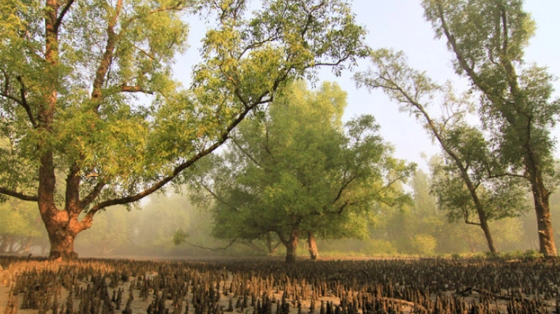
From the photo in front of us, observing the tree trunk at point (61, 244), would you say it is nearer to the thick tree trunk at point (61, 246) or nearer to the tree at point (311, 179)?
the thick tree trunk at point (61, 246)

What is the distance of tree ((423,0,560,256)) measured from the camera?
1820cm

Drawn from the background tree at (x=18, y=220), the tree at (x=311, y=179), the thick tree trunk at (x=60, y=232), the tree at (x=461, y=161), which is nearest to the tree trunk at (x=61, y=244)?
the thick tree trunk at (x=60, y=232)

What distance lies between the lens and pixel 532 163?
1884 centimetres

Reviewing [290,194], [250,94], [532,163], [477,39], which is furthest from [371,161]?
[477,39]

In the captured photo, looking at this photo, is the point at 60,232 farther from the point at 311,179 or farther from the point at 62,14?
the point at 311,179

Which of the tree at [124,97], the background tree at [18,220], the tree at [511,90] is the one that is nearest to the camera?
the tree at [124,97]

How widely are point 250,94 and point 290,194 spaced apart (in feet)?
22.6

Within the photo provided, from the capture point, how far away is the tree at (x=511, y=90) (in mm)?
18203

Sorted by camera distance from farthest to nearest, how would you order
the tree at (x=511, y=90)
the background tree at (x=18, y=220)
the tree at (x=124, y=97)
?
1. the background tree at (x=18, y=220)
2. the tree at (x=511, y=90)
3. the tree at (x=124, y=97)

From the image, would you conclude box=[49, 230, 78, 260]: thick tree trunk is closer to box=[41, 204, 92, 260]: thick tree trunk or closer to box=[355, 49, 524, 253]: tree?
box=[41, 204, 92, 260]: thick tree trunk

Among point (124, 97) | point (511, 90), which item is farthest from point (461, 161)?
point (124, 97)

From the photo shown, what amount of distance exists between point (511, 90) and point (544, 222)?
8.99 meters

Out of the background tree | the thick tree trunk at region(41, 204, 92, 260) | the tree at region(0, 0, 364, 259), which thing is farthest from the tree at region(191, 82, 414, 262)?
the background tree

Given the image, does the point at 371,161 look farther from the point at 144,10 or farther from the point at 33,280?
the point at 33,280
